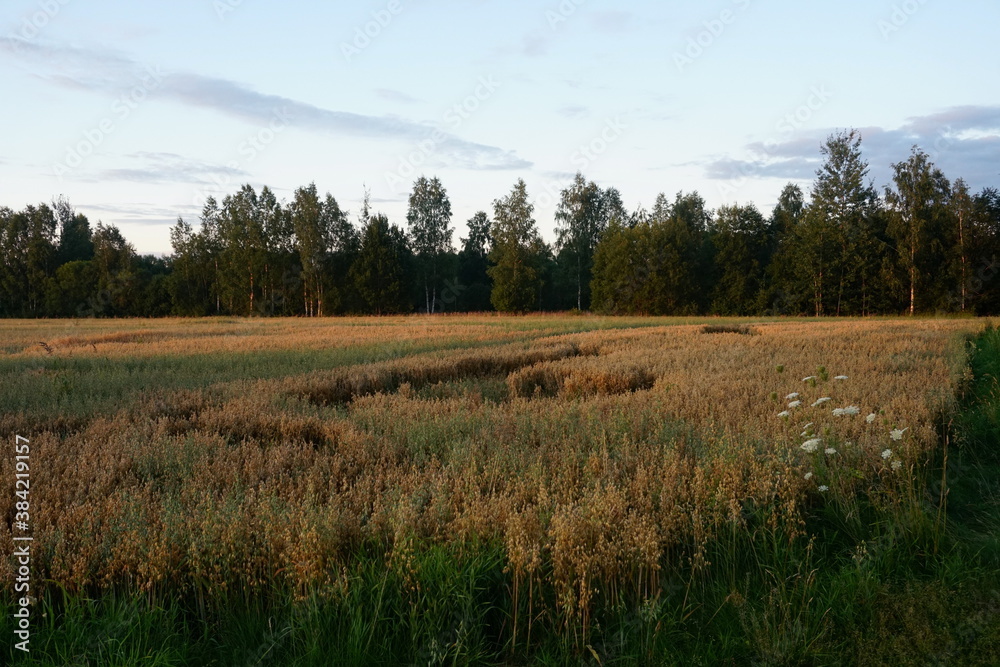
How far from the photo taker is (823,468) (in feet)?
16.5

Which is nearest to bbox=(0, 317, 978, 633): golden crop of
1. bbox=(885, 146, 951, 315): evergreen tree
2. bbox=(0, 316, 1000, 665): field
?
bbox=(0, 316, 1000, 665): field

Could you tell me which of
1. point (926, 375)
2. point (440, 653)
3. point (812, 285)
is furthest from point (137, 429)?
point (812, 285)

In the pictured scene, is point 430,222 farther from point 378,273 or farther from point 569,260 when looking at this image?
point 569,260

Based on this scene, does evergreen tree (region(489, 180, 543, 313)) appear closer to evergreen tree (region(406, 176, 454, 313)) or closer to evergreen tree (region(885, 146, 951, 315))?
evergreen tree (region(406, 176, 454, 313))

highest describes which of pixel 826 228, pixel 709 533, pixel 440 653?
pixel 826 228

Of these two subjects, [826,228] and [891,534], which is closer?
[891,534]

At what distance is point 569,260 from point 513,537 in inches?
2561

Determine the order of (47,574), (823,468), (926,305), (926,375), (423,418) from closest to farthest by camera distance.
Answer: (47,574)
(823,468)
(423,418)
(926,375)
(926,305)

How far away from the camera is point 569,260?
221 feet

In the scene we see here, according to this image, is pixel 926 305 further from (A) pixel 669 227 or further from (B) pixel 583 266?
(B) pixel 583 266

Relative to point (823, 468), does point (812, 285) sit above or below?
above

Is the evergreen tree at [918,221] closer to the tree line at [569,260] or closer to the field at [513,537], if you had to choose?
the tree line at [569,260]

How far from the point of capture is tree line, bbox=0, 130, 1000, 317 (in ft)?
163

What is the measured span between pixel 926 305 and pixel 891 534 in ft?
184
